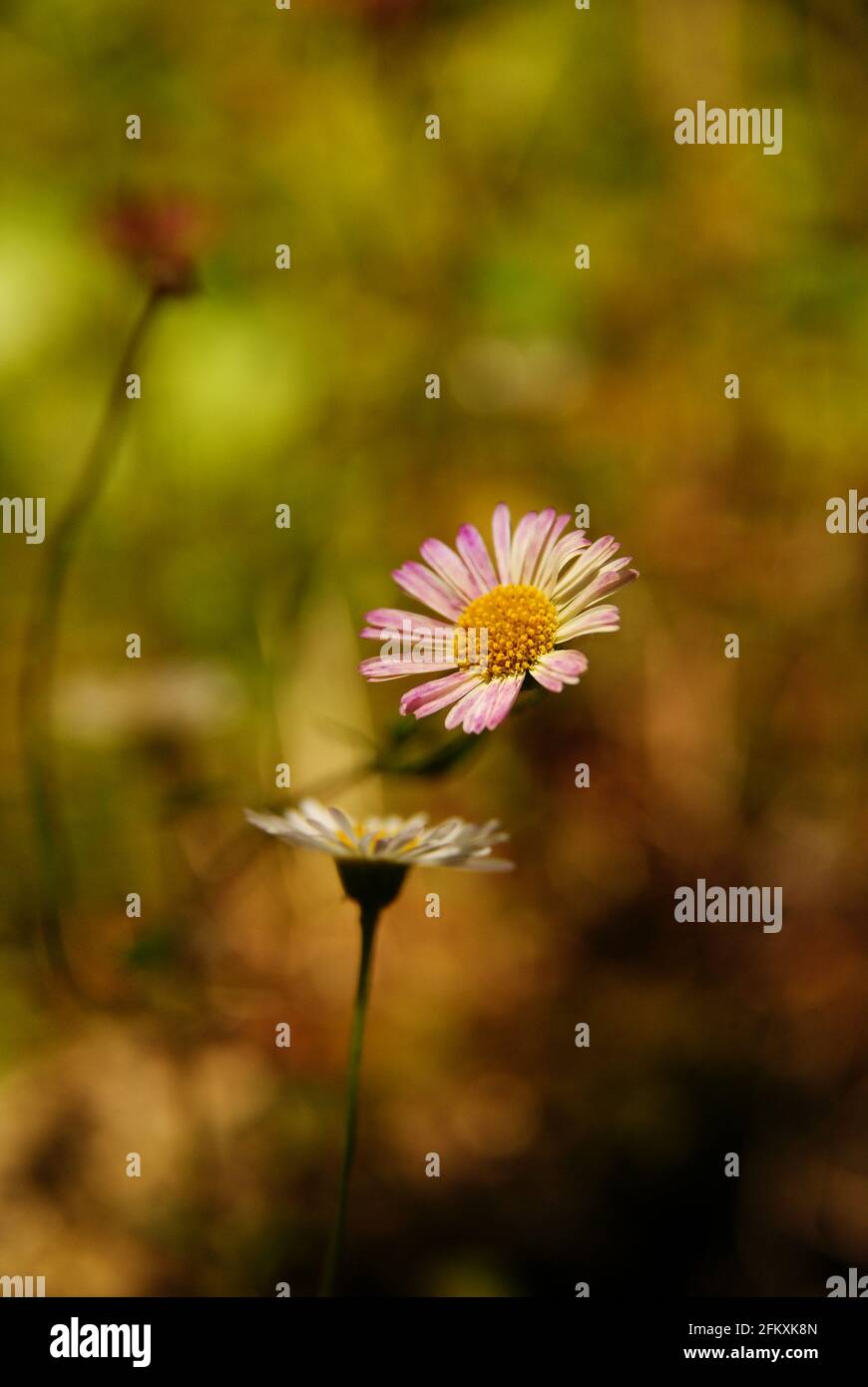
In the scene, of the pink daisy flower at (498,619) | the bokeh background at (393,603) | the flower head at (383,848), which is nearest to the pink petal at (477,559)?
the pink daisy flower at (498,619)

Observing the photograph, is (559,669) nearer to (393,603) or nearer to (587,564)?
(587,564)

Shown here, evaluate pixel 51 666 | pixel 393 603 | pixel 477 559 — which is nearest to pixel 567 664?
pixel 477 559

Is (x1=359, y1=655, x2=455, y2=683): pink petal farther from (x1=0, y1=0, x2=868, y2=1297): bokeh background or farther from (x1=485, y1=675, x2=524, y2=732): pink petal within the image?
(x1=0, y1=0, x2=868, y2=1297): bokeh background

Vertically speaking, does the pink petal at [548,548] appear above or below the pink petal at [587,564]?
above

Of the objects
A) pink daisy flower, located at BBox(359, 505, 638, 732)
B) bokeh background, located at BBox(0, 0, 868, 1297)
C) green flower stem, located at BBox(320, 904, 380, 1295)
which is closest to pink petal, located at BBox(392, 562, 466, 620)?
pink daisy flower, located at BBox(359, 505, 638, 732)

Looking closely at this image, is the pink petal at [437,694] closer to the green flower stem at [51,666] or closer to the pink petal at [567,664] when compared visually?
the pink petal at [567,664]
